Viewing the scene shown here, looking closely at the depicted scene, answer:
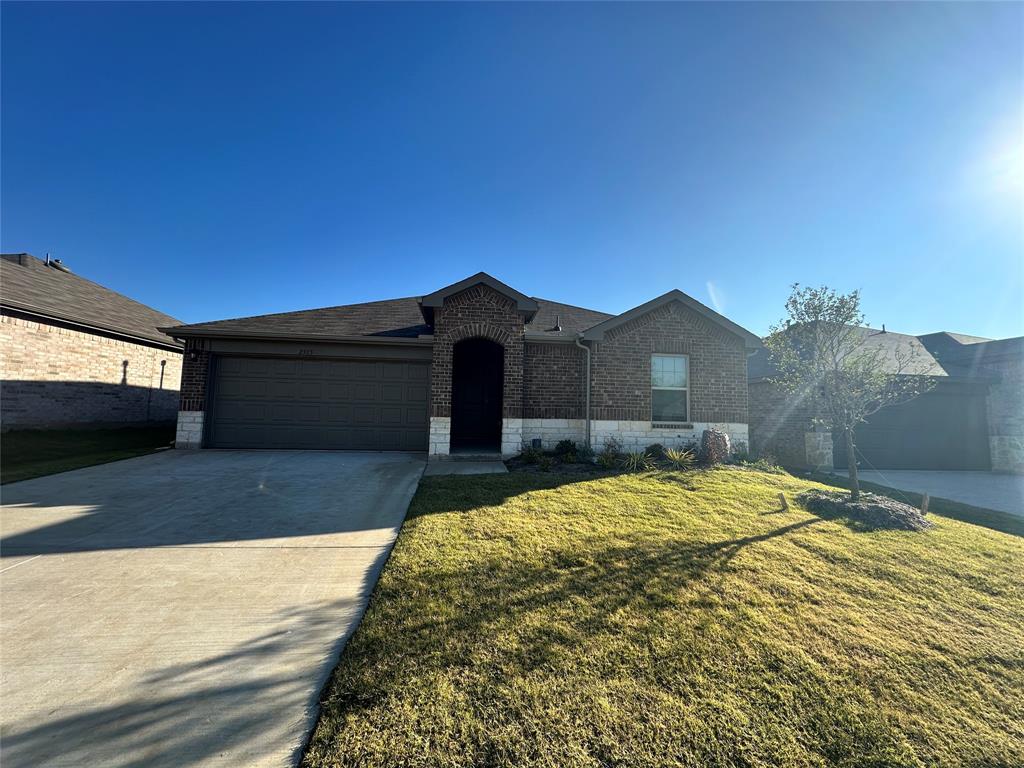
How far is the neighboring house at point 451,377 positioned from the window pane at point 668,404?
28mm

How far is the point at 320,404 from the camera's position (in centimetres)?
1110

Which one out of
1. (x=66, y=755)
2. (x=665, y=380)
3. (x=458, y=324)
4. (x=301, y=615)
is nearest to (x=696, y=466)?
(x=665, y=380)

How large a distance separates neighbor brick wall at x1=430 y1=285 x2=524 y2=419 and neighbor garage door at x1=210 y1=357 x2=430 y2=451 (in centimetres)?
158

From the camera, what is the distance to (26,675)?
95.9 inches

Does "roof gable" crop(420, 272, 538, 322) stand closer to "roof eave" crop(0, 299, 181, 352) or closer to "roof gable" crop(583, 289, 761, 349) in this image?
"roof gable" crop(583, 289, 761, 349)

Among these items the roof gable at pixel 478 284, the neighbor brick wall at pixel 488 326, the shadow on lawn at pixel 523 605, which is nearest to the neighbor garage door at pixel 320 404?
the neighbor brick wall at pixel 488 326

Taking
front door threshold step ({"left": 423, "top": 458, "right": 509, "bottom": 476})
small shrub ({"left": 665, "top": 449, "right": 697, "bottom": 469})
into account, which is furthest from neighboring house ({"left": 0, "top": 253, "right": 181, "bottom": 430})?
small shrub ({"left": 665, "top": 449, "right": 697, "bottom": 469})

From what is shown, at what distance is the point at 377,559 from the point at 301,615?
1051 millimetres

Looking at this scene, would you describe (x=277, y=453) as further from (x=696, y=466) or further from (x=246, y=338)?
(x=696, y=466)

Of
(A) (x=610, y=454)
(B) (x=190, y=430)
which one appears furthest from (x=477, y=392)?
(B) (x=190, y=430)

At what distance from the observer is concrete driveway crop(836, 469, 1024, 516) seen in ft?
27.5

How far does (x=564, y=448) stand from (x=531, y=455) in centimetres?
95

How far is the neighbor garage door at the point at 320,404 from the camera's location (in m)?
10.9

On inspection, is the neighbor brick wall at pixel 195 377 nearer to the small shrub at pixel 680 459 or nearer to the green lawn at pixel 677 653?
the green lawn at pixel 677 653
